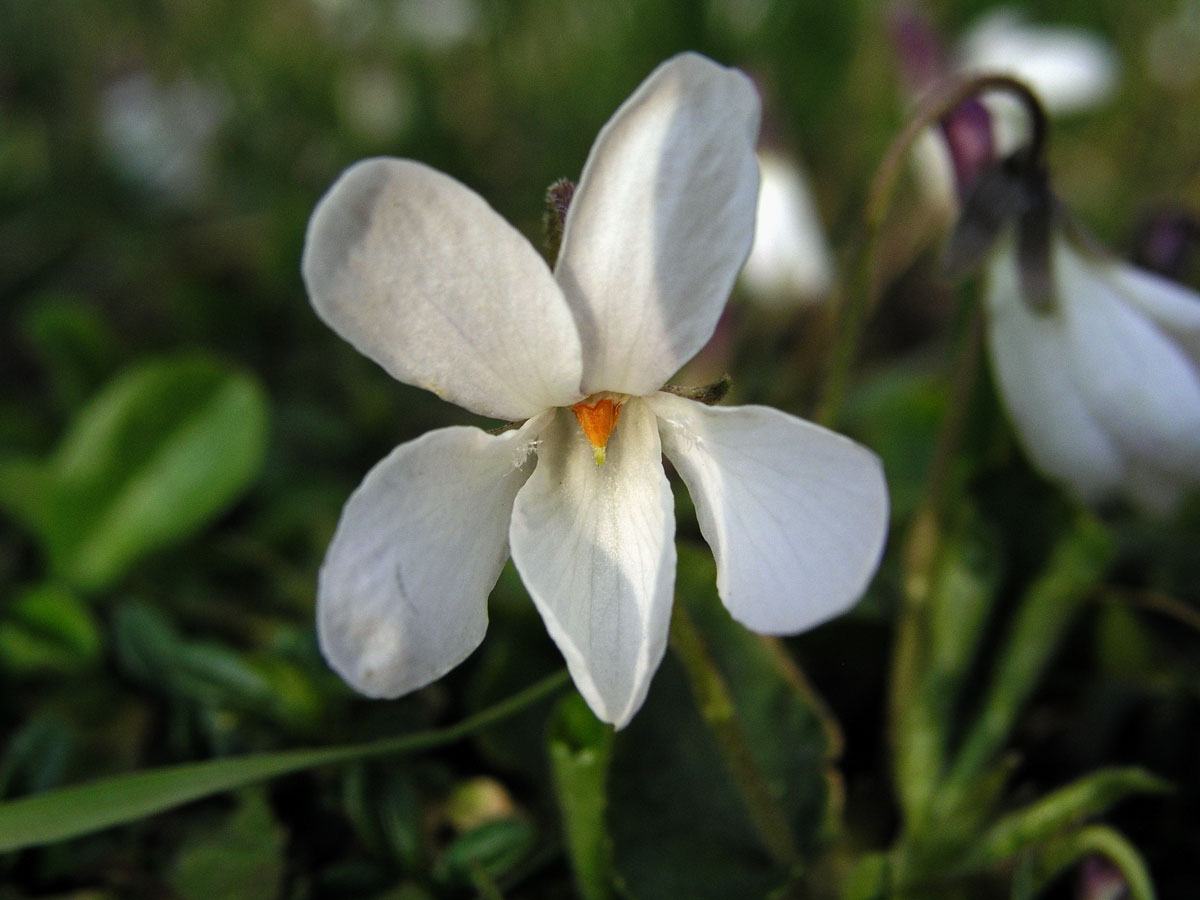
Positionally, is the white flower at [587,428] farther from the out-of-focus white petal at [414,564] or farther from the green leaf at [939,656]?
the green leaf at [939,656]

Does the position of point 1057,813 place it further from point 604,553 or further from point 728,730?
point 604,553

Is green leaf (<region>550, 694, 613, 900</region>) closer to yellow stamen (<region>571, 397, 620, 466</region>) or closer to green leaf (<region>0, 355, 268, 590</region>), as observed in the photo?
yellow stamen (<region>571, 397, 620, 466</region>)

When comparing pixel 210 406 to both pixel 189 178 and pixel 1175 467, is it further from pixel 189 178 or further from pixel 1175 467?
pixel 189 178

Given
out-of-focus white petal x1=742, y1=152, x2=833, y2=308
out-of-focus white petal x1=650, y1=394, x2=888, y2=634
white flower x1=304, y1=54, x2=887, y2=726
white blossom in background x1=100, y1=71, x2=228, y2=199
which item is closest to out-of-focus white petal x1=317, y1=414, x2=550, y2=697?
white flower x1=304, y1=54, x2=887, y2=726

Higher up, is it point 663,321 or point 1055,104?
point 663,321

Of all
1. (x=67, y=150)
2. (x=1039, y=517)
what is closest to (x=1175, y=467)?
(x=1039, y=517)

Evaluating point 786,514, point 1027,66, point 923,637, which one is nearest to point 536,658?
point 923,637

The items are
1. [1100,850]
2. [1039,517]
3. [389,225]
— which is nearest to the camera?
[389,225]
